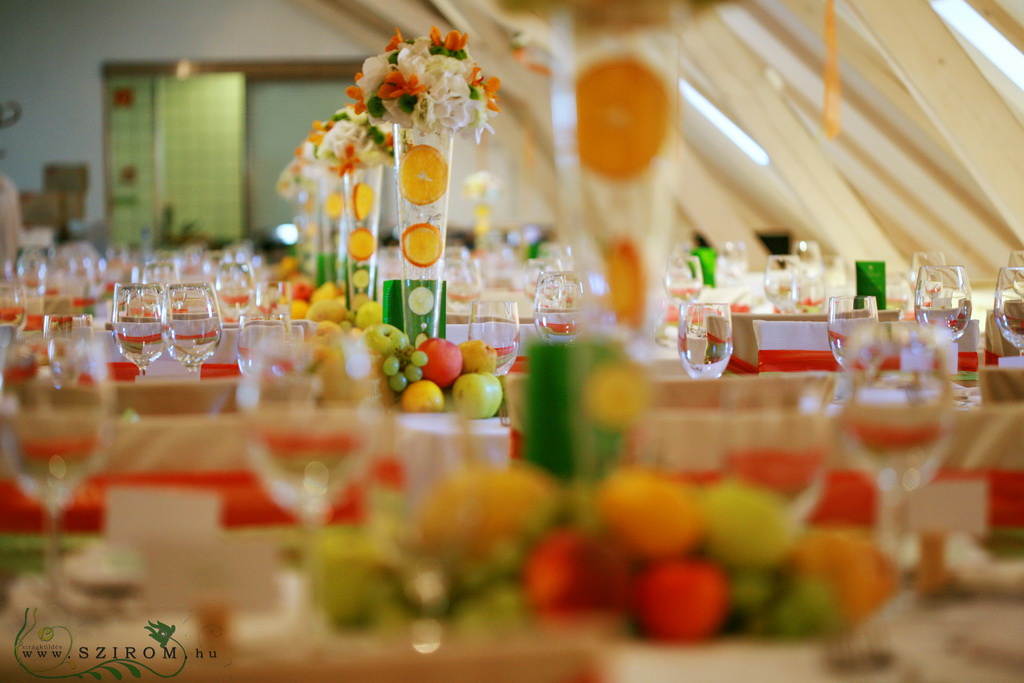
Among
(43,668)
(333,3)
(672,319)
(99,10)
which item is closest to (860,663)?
(43,668)

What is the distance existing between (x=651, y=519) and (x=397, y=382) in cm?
112

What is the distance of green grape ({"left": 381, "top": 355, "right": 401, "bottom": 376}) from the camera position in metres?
1.72

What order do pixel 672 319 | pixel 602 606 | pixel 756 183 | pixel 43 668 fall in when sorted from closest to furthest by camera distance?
pixel 602 606 → pixel 43 668 → pixel 672 319 → pixel 756 183

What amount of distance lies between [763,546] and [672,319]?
7.47 ft

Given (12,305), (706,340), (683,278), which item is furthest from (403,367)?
(683,278)

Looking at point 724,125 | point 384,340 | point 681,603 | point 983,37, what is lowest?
point 681,603

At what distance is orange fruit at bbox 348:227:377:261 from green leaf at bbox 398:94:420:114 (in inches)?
28.2

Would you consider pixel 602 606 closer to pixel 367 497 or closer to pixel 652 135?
pixel 367 497

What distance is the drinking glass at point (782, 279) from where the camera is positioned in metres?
2.99

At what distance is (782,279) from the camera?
2988 mm

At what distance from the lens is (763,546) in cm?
64

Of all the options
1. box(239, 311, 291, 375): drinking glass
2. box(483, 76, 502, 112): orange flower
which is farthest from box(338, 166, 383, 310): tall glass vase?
box(239, 311, 291, 375): drinking glass

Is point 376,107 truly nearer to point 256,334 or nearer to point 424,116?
point 424,116

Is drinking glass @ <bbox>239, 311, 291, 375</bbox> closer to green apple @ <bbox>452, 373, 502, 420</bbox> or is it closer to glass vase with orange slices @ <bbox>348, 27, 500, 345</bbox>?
green apple @ <bbox>452, 373, 502, 420</bbox>
